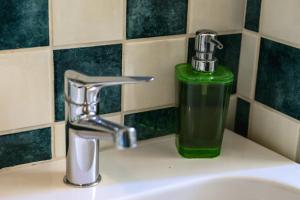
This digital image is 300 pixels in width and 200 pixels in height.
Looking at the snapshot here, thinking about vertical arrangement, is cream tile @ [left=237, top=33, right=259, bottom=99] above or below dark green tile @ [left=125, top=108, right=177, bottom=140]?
above

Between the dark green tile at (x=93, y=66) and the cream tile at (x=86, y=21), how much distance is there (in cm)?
2

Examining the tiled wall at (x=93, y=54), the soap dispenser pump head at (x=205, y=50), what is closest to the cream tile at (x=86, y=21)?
the tiled wall at (x=93, y=54)

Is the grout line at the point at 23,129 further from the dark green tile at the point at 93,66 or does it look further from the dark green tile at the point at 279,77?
the dark green tile at the point at 279,77

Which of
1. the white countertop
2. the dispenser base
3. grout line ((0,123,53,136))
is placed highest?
grout line ((0,123,53,136))

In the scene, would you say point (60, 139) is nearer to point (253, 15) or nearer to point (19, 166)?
point (19, 166)

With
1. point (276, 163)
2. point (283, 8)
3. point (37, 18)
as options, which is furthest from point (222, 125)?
point (37, 18)

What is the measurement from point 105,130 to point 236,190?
0.83 feet

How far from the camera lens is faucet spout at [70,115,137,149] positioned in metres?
0.62

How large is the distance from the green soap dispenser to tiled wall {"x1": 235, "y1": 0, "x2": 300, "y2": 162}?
8 cm

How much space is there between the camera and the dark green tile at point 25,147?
0.76m

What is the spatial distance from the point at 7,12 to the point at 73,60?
118 millimetres

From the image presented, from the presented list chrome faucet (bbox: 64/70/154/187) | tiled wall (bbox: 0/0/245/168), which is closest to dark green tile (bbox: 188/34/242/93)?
tiled wall (bbox: 0/0/245/168)

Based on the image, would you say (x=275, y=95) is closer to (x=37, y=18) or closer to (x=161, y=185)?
(x=161, y=185)

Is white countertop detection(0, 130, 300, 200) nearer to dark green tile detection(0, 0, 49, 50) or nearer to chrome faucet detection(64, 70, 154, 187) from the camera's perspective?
chrome faucet detection(64, 70, 154, 187)
